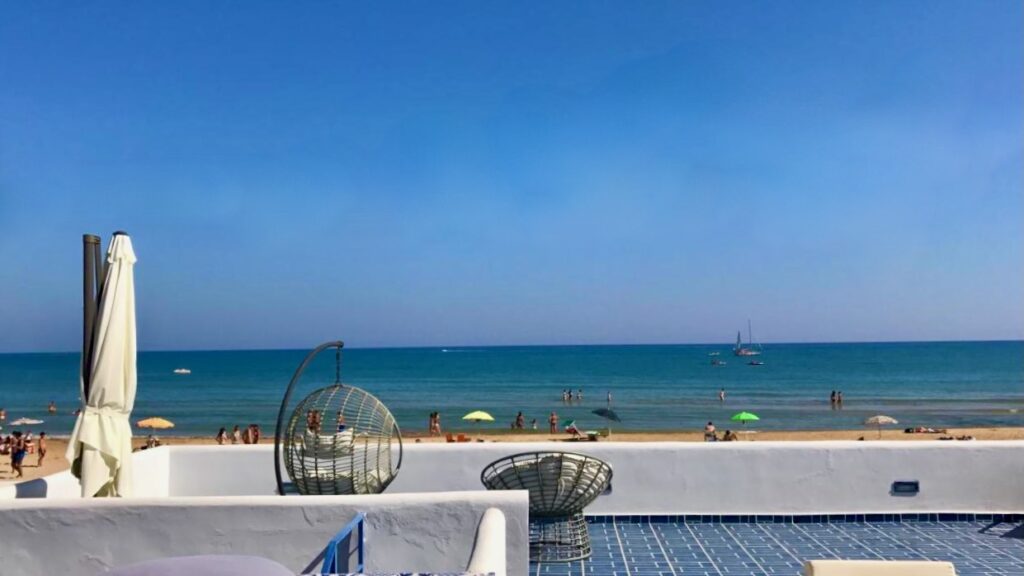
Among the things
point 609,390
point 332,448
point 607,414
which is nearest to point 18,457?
point 332,448

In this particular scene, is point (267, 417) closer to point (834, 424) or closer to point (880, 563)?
point (834, 424)

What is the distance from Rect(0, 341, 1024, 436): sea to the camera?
37094 mm

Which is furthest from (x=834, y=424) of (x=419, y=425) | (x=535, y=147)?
(x=535, y=147)

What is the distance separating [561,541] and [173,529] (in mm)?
2834

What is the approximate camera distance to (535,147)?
885 inches

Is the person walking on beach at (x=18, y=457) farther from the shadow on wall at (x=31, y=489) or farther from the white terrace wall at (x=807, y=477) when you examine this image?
the white terrace wall at (x=807, y=477)

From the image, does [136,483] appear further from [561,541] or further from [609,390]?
[609,390]

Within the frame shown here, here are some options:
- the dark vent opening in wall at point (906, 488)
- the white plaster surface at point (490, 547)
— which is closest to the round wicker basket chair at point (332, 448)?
the white plaster surface at point (490, 547)

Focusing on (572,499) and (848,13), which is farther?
(848,13)

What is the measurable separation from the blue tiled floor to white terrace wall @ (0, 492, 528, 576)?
1.58 m

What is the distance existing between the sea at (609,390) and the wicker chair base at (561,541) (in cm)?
2585

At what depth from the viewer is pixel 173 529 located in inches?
189

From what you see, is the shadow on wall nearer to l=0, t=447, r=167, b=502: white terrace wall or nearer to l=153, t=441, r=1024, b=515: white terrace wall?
l=0, t=447, r=167, b=502: white terrace wall

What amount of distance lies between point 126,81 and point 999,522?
31.1 meters
